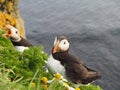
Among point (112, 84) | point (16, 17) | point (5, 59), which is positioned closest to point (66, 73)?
point (5, 59)

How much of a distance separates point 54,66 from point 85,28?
18.8 meters

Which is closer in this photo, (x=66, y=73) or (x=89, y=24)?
(x=66, y=73)

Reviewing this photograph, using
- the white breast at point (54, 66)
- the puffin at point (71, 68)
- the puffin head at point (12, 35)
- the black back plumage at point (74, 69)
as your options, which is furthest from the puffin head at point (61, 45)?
the puffin head at point (12, 35)

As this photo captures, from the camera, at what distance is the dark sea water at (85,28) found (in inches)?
942

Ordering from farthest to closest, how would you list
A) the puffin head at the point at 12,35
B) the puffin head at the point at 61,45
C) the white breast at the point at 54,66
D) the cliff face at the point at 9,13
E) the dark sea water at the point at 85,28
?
the dark sea water at the point at 85,28, the cliff face at the point at 9,13, the puffin head at the point at 12,35, the puffin head at the point at 61,45, the white breast at the point at 54,66

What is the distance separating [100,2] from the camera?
3381cm

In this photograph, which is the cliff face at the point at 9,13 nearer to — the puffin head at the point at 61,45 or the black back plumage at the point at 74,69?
the puffin head at the point at 61,45

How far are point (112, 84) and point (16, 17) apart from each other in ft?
25.3

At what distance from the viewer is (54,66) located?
10391 mm

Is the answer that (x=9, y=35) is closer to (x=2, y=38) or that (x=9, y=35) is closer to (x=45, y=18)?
(x=2, y=38)

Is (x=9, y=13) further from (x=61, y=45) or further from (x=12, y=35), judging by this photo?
(x=61, y=45)

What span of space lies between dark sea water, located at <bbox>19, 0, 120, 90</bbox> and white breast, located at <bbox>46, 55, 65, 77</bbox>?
37.2 ft

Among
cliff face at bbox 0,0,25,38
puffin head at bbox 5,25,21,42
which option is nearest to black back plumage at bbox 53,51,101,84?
puffin head at bbox 5,25,21,42

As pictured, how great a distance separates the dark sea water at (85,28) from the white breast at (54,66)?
1133 centimetres
